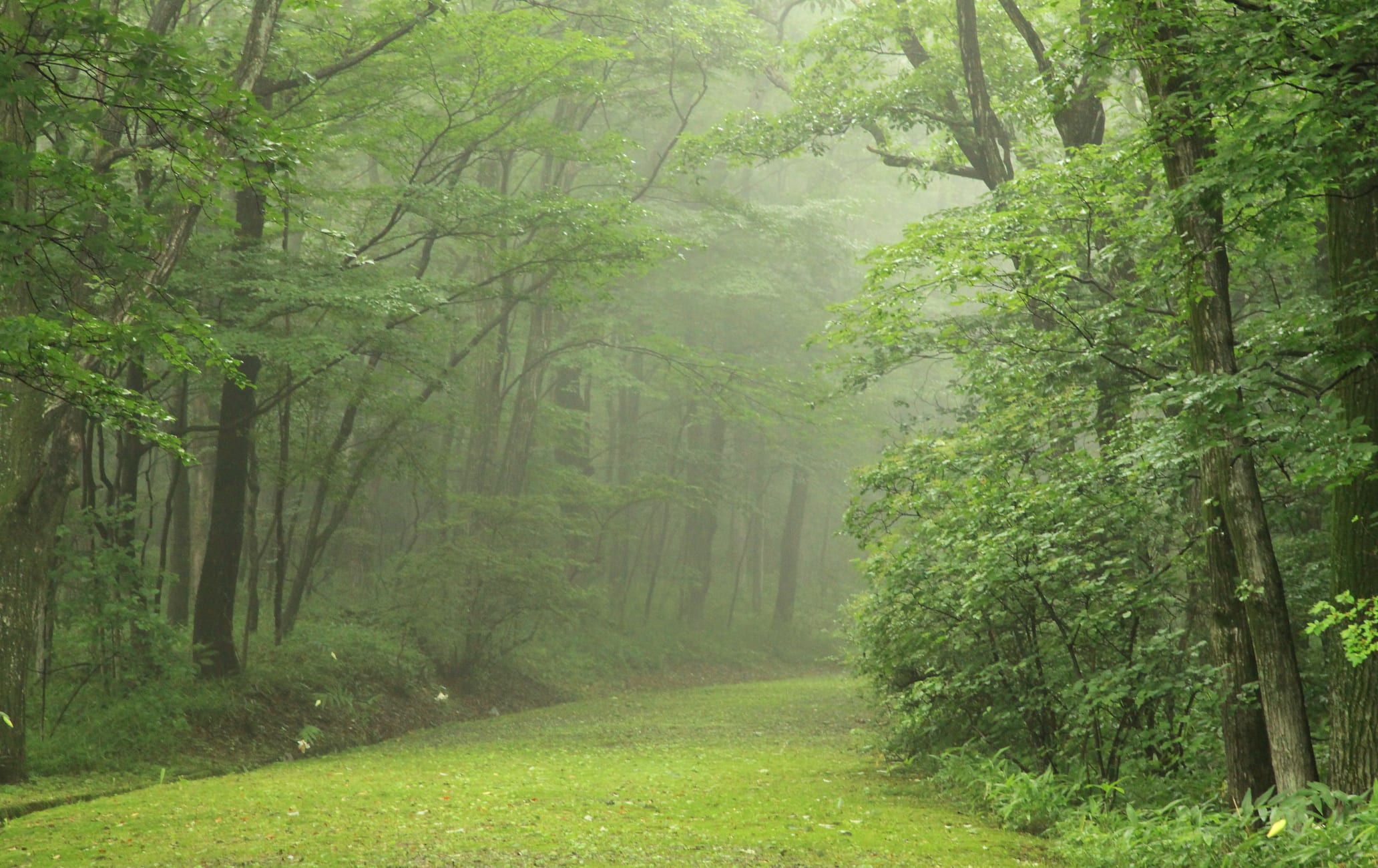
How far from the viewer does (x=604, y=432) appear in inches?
1309

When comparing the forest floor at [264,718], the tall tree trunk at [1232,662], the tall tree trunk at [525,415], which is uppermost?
the tall tree trunk at [525,415]

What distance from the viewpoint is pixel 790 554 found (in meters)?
29.3

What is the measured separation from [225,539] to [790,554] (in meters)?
19.8

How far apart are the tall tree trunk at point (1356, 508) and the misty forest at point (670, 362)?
0.09 feet

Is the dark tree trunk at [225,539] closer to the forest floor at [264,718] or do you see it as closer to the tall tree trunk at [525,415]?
the forest floor at [264,718]

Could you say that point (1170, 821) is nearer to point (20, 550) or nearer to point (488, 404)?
point (20, 550)

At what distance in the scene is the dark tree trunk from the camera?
1121cm

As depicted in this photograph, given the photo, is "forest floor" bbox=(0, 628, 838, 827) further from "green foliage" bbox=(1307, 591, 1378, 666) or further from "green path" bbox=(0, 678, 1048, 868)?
"green foliage" bbox=(1307, 591, 1378, 666)

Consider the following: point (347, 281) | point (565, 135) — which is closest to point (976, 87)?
point (565, 135)

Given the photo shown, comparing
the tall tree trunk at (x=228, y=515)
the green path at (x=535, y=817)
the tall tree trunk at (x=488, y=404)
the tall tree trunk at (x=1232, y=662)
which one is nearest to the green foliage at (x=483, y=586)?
the tall tree trunk at (x=488, y=404)

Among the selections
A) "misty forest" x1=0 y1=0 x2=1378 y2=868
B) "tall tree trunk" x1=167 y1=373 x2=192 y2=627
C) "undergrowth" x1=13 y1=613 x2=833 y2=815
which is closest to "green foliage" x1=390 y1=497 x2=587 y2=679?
"misty forest" x1=0 y1=0 x2=1378 y2=868

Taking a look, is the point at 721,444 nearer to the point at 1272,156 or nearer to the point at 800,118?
the point at 800,118

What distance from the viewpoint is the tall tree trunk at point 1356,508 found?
4.74m

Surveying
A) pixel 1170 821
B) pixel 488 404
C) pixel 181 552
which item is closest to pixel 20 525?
pixel 181 552
